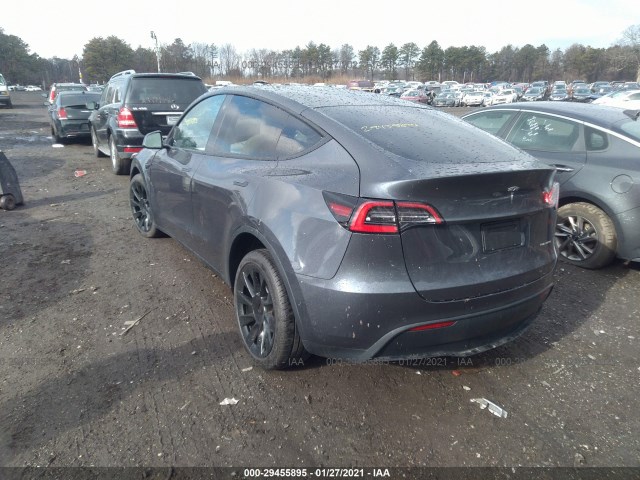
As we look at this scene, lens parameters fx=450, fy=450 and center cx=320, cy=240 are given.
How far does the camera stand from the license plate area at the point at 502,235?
2.43 metres

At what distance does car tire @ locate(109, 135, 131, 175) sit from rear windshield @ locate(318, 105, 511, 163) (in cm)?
708

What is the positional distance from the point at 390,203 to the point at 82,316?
278 centimetres

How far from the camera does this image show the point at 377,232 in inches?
88.4

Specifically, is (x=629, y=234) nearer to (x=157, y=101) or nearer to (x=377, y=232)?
(x=377, y=232)

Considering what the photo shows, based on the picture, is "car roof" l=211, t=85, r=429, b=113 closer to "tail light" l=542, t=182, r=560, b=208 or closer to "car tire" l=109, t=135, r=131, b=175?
"tail light" l=542, t=182, r=560, b=208

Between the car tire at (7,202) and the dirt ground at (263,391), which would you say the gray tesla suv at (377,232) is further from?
the car tire at (7,202)

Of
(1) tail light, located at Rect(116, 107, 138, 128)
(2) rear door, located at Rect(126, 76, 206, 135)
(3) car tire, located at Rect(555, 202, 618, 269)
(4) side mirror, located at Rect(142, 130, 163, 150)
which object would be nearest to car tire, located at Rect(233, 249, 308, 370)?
(4) side mirror, located at Rect(142, 130, 163, 150)

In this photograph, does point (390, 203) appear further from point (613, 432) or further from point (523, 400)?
point (613, 432)

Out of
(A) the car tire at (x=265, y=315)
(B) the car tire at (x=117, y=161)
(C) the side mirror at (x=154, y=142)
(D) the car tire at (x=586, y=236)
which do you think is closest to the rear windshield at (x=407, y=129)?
(A) the car tire at (x=265, y=315)

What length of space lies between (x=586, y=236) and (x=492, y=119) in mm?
2003

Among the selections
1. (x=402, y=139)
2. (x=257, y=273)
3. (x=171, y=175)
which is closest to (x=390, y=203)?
(x=402, y=139)

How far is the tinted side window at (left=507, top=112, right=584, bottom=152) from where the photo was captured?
493cm

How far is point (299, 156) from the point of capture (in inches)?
108

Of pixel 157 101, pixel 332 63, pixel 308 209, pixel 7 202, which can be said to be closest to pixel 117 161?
pixel 157 101
